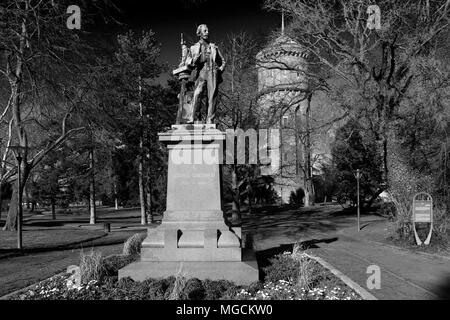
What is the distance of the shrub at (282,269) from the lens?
836 centimetres

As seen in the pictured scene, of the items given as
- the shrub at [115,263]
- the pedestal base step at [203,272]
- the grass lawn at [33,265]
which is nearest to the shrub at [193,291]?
the pedestal base step at [203,272]

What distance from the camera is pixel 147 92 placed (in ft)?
109

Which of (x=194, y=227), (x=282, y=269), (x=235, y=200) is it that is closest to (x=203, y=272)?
(x=194, y=227)

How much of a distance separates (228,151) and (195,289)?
26.4 metres

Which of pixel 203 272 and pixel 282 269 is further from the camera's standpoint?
pixel 282 269

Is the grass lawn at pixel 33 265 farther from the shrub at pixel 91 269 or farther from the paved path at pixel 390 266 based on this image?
the paved path at pixel 390 266

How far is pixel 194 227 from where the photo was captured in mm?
9062

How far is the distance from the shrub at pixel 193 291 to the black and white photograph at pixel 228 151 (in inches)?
1.5

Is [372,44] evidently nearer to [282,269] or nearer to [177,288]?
[282,269]

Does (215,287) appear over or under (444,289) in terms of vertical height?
over

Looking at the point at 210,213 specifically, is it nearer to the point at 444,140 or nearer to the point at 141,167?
the point at 444,140

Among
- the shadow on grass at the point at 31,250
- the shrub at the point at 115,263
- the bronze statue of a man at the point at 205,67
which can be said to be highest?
the bronze statue of a man at the point at 205,67
